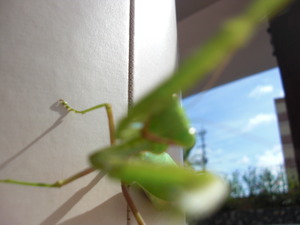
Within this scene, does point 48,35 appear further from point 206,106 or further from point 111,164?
point 206,106

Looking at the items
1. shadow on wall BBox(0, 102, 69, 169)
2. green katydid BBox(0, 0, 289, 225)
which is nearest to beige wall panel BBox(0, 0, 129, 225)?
shadow on wall BBox(0, 102, 69, 169)

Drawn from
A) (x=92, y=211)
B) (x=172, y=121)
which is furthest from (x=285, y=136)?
(x=172, y=121)

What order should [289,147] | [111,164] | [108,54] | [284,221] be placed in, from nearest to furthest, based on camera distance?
1. [111,164]
2. [108,54]
3. [284,221]
4. [289,147]

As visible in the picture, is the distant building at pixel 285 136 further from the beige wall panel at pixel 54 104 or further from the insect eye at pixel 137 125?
the insect eye at pixel 137 125

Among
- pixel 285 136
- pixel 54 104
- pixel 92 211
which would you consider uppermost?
pixel 285 136

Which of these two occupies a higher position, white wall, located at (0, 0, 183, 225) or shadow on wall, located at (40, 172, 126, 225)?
white wall, located at (0, 0, 183, 225)

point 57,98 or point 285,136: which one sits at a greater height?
point 285,136

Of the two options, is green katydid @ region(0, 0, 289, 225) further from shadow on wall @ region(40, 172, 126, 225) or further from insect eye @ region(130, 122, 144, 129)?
shadow on wall @ region(40, 172, 126, 225)

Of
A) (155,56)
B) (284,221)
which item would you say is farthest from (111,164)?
(284,221)

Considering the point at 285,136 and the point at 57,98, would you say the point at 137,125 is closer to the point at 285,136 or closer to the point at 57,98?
the point at 57,98
